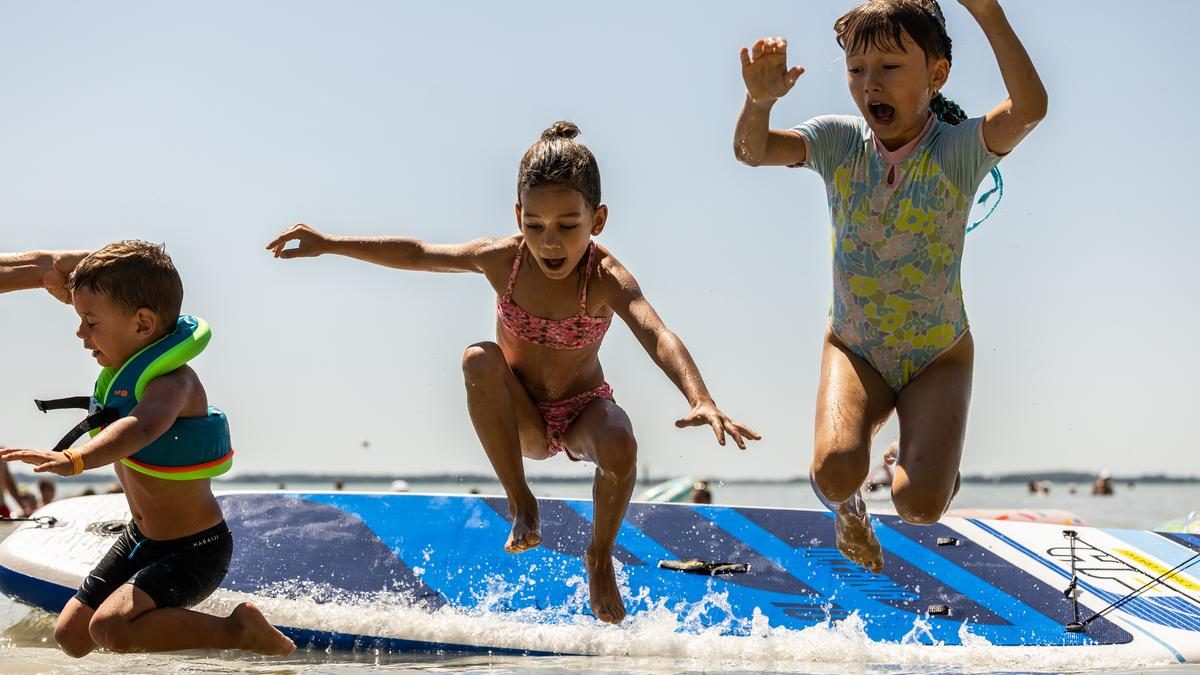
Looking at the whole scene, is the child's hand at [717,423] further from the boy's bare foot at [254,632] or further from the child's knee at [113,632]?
the child's knee at [113,632]

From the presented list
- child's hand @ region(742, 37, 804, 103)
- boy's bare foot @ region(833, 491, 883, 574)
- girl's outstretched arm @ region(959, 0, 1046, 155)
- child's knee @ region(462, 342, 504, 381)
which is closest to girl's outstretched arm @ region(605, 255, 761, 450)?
child's knee @ region(462, 342, 504, 381)

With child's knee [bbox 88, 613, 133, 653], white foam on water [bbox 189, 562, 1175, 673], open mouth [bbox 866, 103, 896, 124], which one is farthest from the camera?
white foam on water [bbox 189, 562, 1175, 673]

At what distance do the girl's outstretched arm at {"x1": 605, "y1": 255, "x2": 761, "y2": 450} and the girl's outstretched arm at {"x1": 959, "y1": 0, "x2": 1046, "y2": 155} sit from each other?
1.51 m

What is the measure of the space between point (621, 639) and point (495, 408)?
1652 millimetres

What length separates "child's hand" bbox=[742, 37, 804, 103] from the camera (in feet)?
15.9

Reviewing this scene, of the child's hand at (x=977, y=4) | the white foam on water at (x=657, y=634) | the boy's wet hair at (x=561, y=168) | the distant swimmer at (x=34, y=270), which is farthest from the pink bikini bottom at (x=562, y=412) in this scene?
the child's hand at (x=977, y=4)

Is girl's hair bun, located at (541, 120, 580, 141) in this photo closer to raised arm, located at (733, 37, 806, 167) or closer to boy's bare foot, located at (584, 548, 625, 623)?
raised arm, located at (733, 37, 806, 167)

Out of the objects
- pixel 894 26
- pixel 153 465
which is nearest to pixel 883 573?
pixel 894 26

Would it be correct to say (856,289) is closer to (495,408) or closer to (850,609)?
(495,408)

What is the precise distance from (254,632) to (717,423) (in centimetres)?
188

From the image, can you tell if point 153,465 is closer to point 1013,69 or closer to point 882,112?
point 882,112

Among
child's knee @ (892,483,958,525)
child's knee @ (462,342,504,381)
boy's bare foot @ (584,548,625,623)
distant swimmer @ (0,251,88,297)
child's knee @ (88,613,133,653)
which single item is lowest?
boy's bare foot @ (584,548,625,623)

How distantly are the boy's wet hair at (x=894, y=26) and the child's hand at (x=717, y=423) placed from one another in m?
1.49

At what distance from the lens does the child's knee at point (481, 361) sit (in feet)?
18.6
